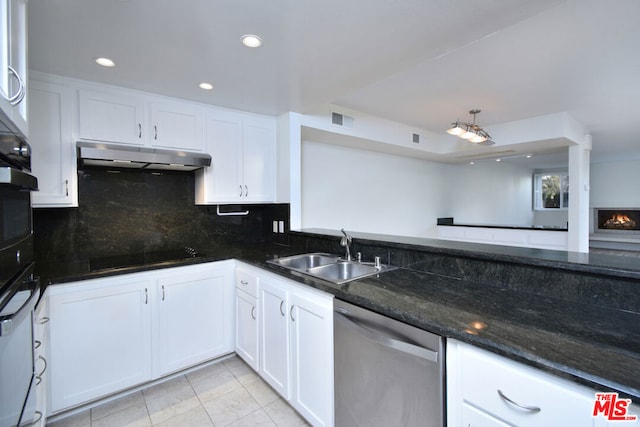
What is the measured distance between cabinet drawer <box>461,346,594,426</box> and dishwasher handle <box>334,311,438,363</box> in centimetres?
12

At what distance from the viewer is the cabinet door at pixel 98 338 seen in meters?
1.80

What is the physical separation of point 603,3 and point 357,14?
60.7 inches

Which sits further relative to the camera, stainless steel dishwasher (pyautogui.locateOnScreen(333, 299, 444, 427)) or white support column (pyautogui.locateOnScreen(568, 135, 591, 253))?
white support column (pyautogui.locateOnScreen(568, 135, 591, 253))

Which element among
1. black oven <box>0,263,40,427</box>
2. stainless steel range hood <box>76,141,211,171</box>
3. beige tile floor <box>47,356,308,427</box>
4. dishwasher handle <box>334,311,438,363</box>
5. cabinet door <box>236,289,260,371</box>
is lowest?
beige tile floor <box>47,356,308,427</box>

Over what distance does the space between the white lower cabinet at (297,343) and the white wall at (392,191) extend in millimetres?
1766

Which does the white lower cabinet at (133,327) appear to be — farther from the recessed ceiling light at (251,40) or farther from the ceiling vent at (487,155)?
the ceiling vent at (487,155)

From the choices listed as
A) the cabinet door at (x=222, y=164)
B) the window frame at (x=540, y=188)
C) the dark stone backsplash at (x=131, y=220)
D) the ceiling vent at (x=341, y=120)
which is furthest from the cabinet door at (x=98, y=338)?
the window frame at (x=540, y=188)

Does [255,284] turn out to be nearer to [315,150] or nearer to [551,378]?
[551,378]

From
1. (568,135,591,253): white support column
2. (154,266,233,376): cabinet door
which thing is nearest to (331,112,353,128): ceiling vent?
(154,266,233,376): cabinet door

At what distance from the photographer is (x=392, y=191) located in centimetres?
483

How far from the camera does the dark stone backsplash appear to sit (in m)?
2.24

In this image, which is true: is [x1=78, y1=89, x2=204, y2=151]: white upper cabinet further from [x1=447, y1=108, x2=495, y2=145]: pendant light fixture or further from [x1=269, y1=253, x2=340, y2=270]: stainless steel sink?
[x1=447, y1=108, x2=495, y2=145]: pendant light fixture

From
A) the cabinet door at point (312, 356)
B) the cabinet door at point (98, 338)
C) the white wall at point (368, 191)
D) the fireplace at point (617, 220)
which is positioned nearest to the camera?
the cabinet door at point (312, 356)

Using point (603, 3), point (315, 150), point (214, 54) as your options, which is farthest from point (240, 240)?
point (603, 3)
